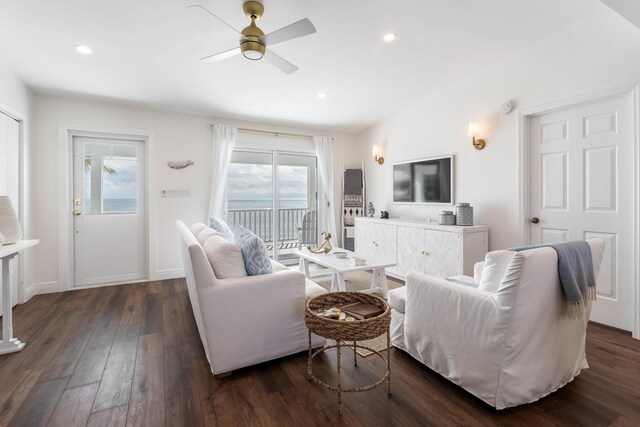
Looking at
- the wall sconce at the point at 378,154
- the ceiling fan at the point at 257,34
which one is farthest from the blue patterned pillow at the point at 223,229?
the wall sconce at the point at 378,154

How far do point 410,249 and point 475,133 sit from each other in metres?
1.57

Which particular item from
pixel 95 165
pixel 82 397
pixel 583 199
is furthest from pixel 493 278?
pixel 95 165

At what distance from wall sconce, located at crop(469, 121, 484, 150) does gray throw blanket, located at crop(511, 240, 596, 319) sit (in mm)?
1966

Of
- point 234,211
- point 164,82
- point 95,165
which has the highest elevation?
point 164,82

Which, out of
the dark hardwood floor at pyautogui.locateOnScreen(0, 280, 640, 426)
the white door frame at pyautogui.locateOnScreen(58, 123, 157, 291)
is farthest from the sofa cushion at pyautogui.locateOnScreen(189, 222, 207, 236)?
the white door frame at pyautogui.locateOnScreen(58, 123, 157, 291)

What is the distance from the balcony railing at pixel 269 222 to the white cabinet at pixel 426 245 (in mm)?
1341

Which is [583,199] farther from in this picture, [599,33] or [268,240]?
[268,240]

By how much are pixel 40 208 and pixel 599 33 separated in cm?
592

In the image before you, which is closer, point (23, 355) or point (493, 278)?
point (493, 278)

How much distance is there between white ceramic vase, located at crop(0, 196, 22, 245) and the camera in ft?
7.43

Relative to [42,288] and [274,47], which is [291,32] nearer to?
[274,47]

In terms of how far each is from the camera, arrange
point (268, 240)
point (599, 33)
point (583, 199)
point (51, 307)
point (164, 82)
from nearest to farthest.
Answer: point (599, 33)
point (583, 199)
point (51, 307)
point (164, 82)
point (268, 240)

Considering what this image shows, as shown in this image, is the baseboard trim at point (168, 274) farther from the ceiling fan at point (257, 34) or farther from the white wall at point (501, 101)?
the white wall at point (501, 101)

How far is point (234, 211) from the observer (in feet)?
15.9
